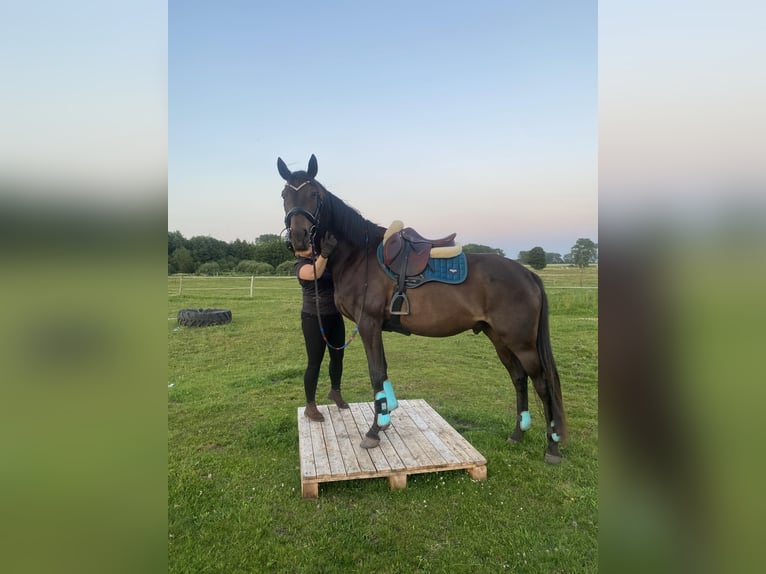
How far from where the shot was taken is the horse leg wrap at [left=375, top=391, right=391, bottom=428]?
12.3 feet

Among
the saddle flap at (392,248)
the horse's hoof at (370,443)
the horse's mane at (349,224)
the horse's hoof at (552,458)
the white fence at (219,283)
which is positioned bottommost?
the horse's hoof at (552,458)

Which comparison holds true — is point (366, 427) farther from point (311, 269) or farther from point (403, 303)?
point (311, 269)

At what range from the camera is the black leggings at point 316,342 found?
4.26 metres

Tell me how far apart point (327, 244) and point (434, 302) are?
1.18 metres

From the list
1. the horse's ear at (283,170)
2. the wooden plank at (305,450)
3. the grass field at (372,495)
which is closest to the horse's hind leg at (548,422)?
the grass field at (372,495)

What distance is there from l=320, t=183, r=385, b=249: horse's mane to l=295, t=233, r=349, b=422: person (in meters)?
0.12

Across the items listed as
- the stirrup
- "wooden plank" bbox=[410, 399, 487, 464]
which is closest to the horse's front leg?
the stirrup

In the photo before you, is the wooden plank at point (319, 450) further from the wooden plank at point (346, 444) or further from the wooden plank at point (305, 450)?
the wooden plank at point (346, 444)

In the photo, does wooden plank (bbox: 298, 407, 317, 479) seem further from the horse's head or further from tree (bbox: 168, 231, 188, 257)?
tree (bbox: 168, 231, 188, 257)

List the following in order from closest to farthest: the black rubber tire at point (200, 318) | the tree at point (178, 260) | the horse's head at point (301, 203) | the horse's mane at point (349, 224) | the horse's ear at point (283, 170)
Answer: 1. the tree at point (178, 260)
2. the horse's head at point (301, 203)
3. the horse's ear at point (283, 170)
4. the horse's mane at point (349, 224)
5. the black rubber tire at point (200, 318)

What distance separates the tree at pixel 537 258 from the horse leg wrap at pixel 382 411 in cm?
265
